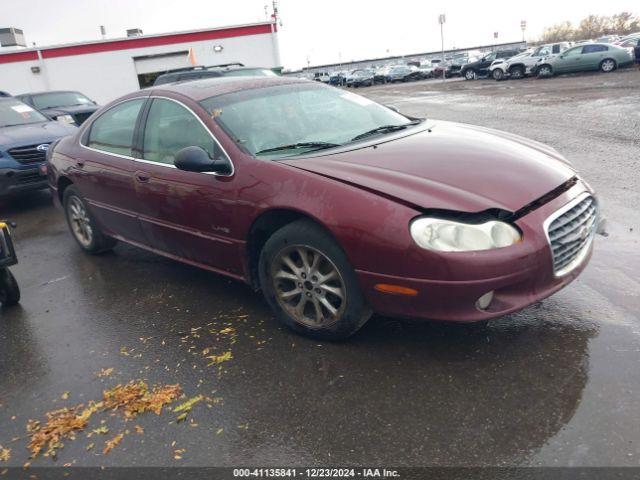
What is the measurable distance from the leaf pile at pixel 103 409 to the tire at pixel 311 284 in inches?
33.0

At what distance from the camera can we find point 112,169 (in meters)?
4.62

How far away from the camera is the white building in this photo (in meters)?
26.7

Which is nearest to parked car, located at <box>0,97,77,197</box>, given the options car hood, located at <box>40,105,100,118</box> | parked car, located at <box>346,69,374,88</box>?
car hood, located at <box>40,105,100,118</box>

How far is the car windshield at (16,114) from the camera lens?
8867 millimetres

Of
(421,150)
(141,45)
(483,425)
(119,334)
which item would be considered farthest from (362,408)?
(141,45)

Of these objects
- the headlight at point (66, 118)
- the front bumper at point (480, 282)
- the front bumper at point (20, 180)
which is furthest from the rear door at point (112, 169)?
the headlight at point (66, 118)

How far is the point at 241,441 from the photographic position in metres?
2.62

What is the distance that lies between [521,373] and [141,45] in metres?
28.5

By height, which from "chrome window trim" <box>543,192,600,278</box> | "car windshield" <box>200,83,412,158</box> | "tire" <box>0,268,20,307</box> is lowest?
"tire" <box>0,268,20,307</box>

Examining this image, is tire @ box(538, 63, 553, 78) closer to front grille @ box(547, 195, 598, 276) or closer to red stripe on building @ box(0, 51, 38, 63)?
red stripe on building @ box(0, 51, 38, 63)

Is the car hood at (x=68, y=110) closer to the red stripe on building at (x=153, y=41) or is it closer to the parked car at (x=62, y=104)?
the parked car at (x=62, y=104)

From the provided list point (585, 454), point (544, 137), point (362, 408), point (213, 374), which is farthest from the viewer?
point (544, 137)

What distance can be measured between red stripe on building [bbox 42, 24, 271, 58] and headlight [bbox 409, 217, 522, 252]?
1028 inches

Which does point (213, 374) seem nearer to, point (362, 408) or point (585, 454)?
point (362, 408)
